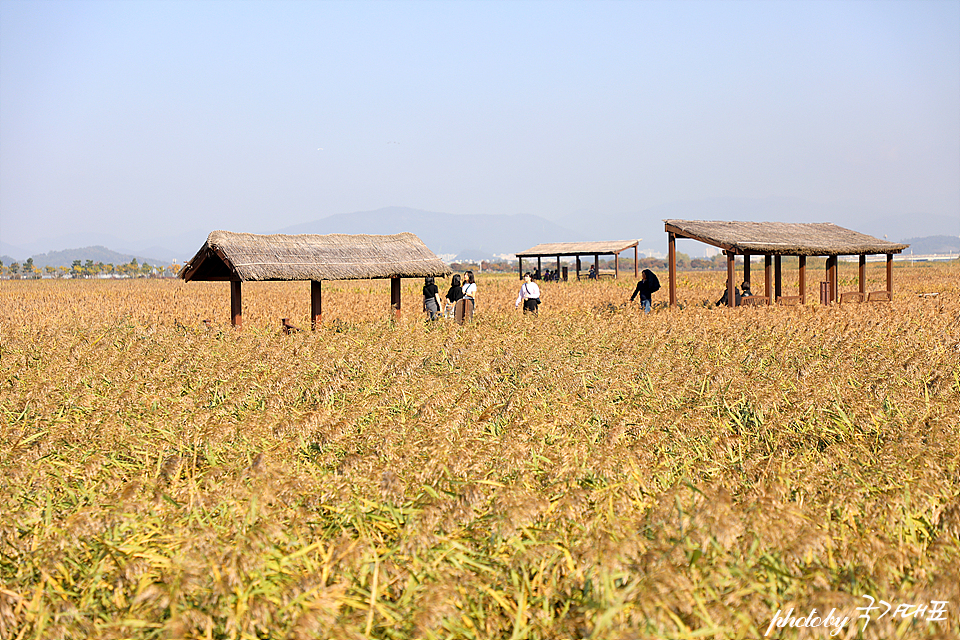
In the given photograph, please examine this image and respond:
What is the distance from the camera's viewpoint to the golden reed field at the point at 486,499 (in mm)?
2955

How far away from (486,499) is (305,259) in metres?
12.7

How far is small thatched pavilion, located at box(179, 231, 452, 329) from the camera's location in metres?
15.1

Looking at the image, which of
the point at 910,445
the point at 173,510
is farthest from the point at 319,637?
the point at 910,445

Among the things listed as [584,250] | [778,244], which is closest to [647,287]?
[778,244]

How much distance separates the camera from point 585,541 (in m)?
3.61

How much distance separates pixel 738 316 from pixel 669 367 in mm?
6670

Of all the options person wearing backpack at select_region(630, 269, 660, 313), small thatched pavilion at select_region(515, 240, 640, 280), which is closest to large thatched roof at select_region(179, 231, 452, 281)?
person wearing backpack at select_region(630, 269, 660, 313)

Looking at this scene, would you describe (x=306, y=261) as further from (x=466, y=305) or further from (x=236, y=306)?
(x=466, y=305)

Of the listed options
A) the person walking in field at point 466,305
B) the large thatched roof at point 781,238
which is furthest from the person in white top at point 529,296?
the large thatched roof at point 781,238

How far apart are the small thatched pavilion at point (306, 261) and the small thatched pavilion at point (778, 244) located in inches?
274

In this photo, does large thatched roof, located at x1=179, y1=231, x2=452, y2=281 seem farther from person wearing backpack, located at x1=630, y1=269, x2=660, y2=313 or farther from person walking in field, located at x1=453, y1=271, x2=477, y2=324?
person wearing backpack, located at x1=630, y1=269, x2=660, y2=313

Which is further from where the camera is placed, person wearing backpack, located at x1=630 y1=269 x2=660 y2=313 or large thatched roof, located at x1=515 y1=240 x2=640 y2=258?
large thatched roof, located at x1=515 y1=240 x2=640 y2=258

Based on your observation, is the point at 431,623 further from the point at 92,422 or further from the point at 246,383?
the point at 246,383

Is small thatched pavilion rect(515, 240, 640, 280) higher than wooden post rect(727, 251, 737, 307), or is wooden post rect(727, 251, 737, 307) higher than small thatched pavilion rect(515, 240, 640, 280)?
small thatched pavilion rect(515, 240, 640, 280)
